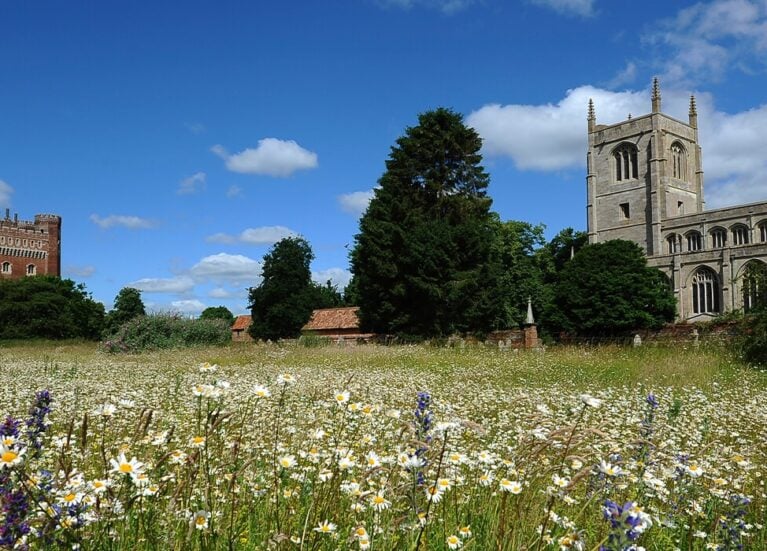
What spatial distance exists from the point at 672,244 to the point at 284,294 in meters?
40.0

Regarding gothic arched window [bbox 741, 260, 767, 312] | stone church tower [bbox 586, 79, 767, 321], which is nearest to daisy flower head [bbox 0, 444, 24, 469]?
gothic arched window [bbox 741, 260, 767, 312]

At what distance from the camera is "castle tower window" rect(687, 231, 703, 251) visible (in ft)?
203

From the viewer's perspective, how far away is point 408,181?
4256cm

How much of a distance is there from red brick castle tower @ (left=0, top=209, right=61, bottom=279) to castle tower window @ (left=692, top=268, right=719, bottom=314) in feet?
305

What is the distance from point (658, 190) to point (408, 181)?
35092mm

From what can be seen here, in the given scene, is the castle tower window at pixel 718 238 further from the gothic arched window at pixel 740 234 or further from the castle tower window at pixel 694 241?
the castle tower window at pixel 694 241

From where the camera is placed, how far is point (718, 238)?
61.2m

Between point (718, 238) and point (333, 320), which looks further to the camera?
point (718, 238)

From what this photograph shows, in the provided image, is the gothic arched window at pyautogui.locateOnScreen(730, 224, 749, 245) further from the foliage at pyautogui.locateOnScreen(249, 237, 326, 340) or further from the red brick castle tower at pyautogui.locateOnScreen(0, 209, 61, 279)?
the red brick castle tower at pyautogui.locateOnScreen(0, 209, 61, 279)

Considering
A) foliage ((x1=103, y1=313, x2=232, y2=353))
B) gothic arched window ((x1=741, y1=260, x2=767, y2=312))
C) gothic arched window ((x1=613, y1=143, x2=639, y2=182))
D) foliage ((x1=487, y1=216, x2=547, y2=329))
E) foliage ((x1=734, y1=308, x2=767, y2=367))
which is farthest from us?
gothic arched window ((x1=613, y1=143, x2=639, y2=182))

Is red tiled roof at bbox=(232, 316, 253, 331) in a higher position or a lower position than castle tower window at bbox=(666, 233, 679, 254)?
lower

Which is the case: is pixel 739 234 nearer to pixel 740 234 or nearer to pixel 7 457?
pixel 740 234

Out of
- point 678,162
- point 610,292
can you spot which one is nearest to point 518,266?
point 610,292

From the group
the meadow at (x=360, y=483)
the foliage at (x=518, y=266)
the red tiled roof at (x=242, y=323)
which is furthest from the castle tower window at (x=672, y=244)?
the meadow at (x=360, y=483)
